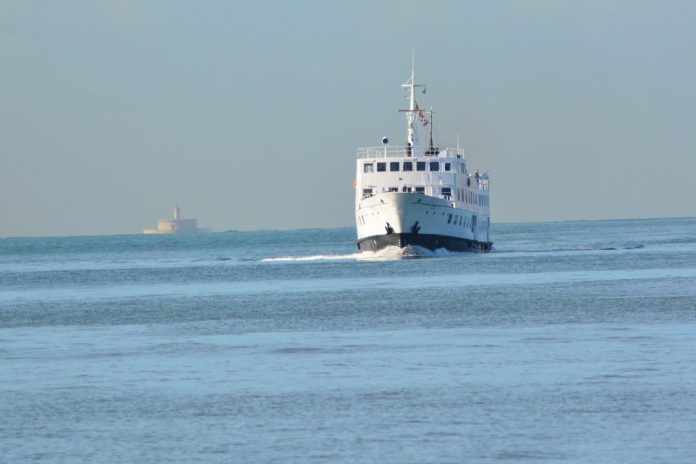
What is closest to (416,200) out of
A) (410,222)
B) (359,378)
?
(410,222)

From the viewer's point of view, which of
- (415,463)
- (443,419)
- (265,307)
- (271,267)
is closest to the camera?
(415,463)

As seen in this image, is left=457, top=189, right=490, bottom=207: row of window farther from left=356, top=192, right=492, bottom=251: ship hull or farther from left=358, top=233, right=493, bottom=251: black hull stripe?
left=358, top=233, right=493, bottom=251: black hull stripe

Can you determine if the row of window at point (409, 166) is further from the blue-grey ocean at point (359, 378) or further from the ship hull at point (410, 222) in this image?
the blue-grey ocean at point (359, 378)

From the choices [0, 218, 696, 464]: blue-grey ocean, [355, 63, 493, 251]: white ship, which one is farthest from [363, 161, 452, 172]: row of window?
[0, 218, 696, 464]: blue-grey ocean

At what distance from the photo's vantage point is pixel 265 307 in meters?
50.2

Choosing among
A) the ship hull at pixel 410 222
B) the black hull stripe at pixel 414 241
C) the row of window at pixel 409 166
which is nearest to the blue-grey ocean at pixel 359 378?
the ship hull at pixel 410 222

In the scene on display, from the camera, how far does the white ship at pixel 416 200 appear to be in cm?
8312

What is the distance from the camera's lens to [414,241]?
86.3 meters

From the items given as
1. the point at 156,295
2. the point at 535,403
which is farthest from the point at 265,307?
the point at 535,403

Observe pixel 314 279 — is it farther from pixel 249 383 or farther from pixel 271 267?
pixel 249 383

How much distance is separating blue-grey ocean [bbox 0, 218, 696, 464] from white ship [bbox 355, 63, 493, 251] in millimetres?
26691

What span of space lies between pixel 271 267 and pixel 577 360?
209ft

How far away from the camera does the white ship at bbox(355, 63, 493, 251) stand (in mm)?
83125

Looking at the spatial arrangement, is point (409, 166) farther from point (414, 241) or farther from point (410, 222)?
point (410, 222)
